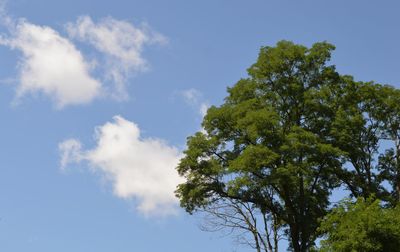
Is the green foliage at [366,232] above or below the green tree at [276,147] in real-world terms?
below

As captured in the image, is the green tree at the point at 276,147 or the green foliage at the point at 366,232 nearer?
the green foliage at the point at 366,232

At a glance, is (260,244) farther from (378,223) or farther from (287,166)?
(378,223)

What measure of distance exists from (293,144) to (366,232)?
24.8ft

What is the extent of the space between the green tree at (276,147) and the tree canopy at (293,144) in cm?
6

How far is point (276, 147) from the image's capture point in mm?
28938

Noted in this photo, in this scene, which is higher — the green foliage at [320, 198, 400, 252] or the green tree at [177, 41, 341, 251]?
the green tree at [177, 41, 341, 251]

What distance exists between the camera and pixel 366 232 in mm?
21375

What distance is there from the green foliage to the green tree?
222 inches

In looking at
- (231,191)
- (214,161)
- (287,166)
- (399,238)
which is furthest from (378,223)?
(214,161)

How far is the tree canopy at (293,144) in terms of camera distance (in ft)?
93.7

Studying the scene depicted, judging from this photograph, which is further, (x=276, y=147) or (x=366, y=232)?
(x=276, y=147)

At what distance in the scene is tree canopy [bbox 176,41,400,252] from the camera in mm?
28547

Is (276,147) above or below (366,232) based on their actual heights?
above

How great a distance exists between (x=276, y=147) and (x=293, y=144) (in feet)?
3.78
